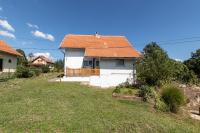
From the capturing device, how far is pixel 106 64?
2173 centimetres

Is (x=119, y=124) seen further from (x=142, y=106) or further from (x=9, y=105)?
(x=9, y=105)

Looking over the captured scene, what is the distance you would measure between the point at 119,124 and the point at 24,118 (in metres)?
3.85

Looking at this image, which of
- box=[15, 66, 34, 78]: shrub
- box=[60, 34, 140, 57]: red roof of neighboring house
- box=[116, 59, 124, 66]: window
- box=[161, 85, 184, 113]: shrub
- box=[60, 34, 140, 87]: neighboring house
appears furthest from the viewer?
box=[15, 66, 34, 78]: shrub

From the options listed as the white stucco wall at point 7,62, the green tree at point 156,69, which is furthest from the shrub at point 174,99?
the white stucco wall at point 7,62

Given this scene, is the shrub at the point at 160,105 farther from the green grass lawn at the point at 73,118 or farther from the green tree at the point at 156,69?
the green tree at the point at 156,69

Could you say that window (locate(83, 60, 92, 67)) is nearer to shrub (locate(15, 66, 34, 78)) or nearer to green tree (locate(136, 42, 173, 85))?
shrub (locate(15, 66, 34, 78))

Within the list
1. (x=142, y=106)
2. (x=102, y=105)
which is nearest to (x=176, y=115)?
(x=142, y=106)

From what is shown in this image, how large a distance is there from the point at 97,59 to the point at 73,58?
335 cm

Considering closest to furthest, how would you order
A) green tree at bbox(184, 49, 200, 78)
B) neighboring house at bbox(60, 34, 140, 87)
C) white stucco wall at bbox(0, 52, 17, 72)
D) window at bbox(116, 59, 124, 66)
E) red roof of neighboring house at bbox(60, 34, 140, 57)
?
neighboring house at bbox(60, 34, 140, 87) → red roof of neighboring house at bbox(60, 34, 140, 57) → window at bbox(116, 59, 124, 66) → white stucco wall at bbox(0, 52, 17, 72) → green tree at bbox(184, 49, 200, 78)

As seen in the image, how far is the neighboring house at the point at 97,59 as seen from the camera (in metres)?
19.7

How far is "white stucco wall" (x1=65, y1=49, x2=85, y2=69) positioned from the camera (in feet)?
75.6

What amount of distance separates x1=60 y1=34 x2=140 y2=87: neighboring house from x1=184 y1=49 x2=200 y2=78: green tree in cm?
1688

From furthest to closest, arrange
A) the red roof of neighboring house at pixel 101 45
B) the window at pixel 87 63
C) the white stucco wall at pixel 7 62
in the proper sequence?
the white stucco wall at pixel 7 62, the window at pixel 87 63, the red roof of neighboring house at pixel 101 45

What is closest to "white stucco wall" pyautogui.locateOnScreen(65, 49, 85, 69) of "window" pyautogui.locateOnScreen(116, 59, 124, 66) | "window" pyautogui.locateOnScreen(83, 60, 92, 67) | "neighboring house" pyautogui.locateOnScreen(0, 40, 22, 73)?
"window" pyautogui.locateOnScreen(83, 60, 92, 67)
